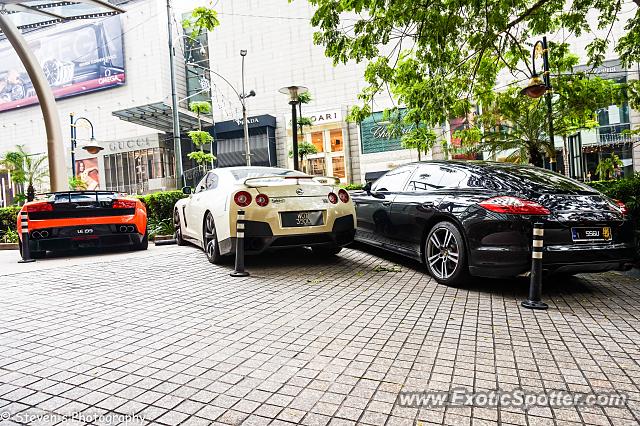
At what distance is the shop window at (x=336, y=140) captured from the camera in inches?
1304

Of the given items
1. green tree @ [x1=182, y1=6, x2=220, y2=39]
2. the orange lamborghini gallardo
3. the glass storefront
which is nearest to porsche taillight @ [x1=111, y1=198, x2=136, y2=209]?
the orange lamborghini gallardo

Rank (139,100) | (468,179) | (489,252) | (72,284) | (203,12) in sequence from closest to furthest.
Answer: (489,252) < (468,179) < (72,284) < (203,12) < (139,100)

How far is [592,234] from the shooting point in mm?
4359

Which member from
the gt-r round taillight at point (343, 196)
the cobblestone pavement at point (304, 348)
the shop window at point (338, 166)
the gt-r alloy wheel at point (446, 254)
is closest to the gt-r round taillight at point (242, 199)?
the cobblestone pavement at point (304, 348)

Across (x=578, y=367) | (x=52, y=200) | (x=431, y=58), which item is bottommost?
(x=578, y=367)

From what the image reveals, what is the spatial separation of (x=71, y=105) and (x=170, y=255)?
4622 centimetres

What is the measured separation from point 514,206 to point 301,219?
9.00ft

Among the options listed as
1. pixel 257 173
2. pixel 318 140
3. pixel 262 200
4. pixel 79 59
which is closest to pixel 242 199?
pixel 262 200

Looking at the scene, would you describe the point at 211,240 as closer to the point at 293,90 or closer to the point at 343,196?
the point at 343,196

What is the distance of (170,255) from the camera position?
7.55 metres

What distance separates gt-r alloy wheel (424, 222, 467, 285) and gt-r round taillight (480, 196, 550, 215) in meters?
0.53

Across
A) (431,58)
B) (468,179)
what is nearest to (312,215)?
(468,179)

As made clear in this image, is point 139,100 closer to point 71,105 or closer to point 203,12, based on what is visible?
point 71,105

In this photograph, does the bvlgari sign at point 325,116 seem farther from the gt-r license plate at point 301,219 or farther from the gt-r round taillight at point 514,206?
the gt-r round taillight at point 514,206
